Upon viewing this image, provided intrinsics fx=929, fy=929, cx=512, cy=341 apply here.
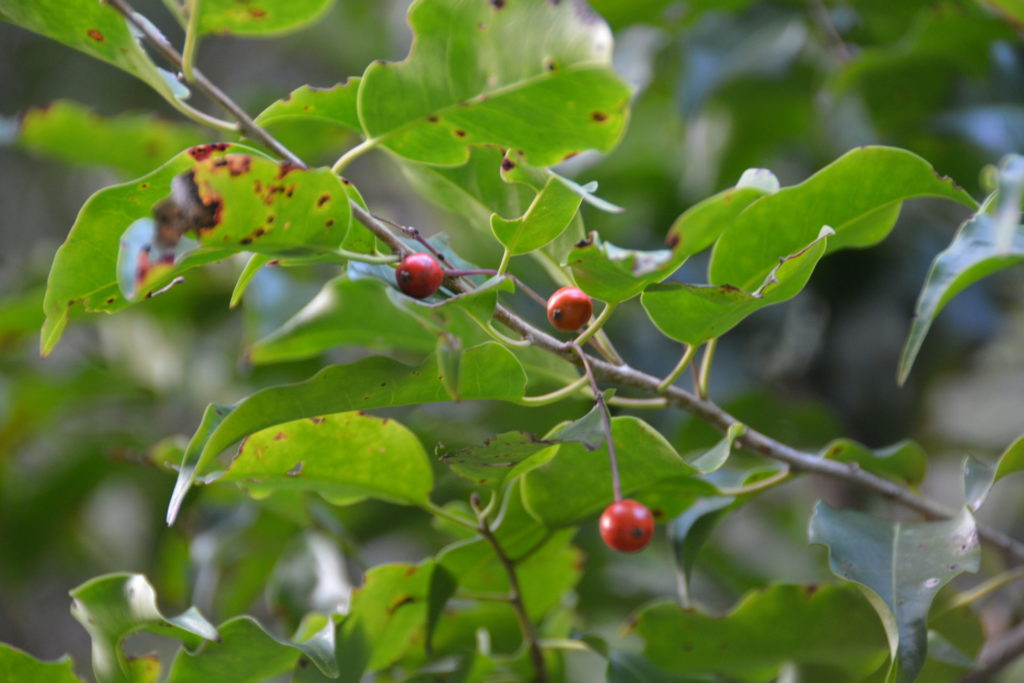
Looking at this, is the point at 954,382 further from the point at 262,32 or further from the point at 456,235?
the point at 262,32

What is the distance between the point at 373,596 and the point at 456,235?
0.87 metres

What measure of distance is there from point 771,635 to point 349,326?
0.42 m

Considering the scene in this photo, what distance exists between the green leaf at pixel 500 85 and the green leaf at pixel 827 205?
0.43ft

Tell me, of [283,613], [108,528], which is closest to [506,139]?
[283,613]

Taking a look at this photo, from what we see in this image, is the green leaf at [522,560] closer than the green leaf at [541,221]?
No

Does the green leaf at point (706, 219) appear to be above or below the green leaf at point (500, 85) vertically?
below

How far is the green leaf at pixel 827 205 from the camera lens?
0.59 metres

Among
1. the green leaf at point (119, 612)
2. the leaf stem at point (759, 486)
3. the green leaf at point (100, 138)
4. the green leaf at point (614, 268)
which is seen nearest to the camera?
the green leaf at point (614, 268)

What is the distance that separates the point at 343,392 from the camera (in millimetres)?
551

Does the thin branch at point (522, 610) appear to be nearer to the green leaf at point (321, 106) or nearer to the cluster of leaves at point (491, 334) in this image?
the cluster of leaves at point (491, 334)

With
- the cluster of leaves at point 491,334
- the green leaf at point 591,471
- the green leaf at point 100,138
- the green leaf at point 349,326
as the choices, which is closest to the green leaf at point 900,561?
the cluster of leaves at point 491,334

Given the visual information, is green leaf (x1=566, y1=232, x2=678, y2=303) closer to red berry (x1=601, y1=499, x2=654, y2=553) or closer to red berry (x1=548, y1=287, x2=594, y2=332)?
red berry (x1=548, y1=287, x2=594, y2=332)

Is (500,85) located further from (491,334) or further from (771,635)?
(771,635)

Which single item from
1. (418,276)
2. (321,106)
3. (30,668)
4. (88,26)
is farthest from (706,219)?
(30,668)
